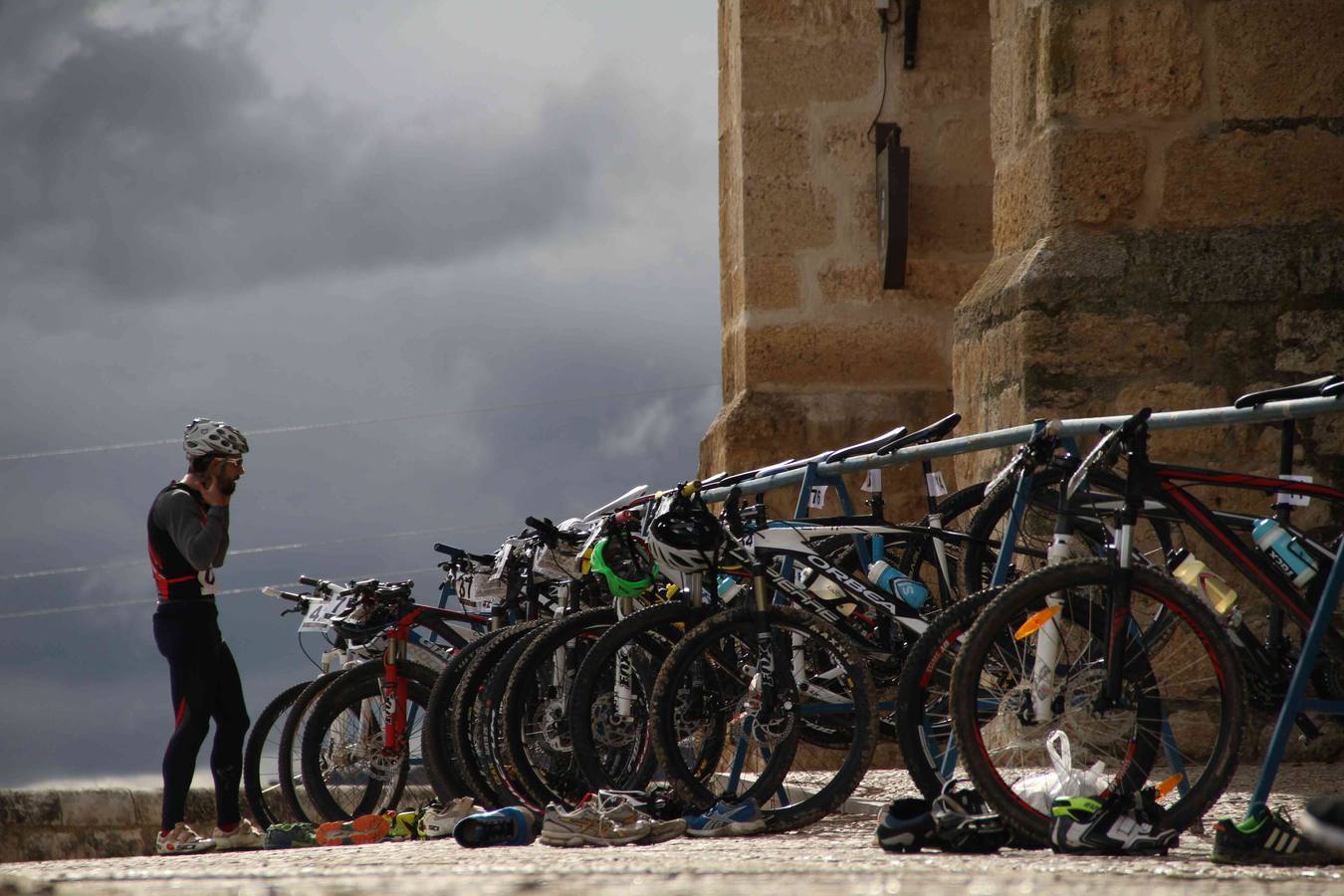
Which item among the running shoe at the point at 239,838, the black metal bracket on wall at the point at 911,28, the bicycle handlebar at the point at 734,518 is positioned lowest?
the running shoe at the point at 239,838

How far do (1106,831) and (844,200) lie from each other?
5.84 metres

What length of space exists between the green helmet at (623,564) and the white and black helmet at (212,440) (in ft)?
6.44

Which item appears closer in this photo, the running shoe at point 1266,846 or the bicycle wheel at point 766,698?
the running shoe at point 1266,846

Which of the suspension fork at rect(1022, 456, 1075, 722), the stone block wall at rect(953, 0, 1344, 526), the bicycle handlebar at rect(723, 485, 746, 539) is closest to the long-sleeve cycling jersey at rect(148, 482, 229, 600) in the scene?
the bicycle handlebar at rect(723, 485, 746, 539)

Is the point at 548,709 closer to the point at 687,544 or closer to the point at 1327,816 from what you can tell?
the point at 687,544

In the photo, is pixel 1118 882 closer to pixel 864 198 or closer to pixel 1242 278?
pixel 1242 278

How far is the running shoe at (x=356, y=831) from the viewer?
20.8ft

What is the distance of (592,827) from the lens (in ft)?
15.6

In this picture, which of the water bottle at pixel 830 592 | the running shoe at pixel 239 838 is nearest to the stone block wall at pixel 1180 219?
the water bottle at pixel 830 592

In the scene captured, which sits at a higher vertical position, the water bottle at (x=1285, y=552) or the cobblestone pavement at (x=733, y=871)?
the water bottle at (x=1285, y=552)

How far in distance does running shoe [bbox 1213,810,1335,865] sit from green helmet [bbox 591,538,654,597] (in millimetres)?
2406

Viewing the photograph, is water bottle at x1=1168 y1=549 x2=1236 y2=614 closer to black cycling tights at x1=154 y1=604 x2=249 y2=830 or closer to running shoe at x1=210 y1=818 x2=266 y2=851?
black cycling tights at x1=154 y1=604 x2=249 y2=830

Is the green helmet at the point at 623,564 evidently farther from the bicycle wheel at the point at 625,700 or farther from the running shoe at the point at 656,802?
the running shoe at the point at 656,802

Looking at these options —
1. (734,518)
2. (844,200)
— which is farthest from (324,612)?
(844,200)
